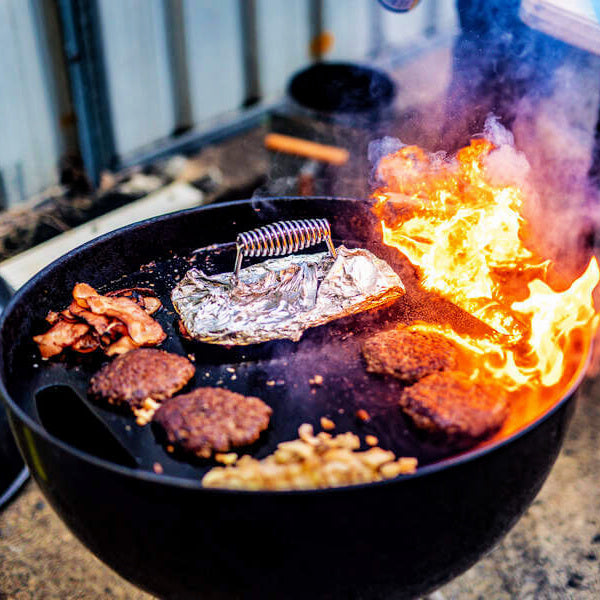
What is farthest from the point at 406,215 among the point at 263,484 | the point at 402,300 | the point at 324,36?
the point at 324,36

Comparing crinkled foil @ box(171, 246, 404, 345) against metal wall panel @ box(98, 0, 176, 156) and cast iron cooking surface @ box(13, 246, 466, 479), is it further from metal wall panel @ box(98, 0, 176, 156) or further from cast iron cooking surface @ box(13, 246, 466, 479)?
metal wall panel @ box(98, 0, 176, 156)

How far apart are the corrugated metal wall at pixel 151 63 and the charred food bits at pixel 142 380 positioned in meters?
3.25

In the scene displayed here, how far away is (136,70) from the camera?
16.7 ft

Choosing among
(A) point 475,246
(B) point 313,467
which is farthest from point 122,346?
(A) point 475,246

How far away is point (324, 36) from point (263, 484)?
18.8ft

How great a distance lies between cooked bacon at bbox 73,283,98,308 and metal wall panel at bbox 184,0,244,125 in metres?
3.71

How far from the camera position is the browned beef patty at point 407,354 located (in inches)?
76.8

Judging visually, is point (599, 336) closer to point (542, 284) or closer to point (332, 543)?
point (542, 284)

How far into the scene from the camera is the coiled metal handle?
2.20 metres

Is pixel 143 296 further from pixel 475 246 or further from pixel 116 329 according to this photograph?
pixel 475 246

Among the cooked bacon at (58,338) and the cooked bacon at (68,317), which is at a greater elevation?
the cooked bacon at (68,317)

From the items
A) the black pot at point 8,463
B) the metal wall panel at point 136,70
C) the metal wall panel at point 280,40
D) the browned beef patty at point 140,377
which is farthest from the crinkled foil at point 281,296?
the metal wall panel at point 280,40

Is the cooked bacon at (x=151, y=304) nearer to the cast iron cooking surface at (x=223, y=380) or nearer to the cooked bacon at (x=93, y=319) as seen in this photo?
the cast iron cooking surface at (x=223, y=380)

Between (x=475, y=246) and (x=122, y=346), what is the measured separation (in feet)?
4.23
